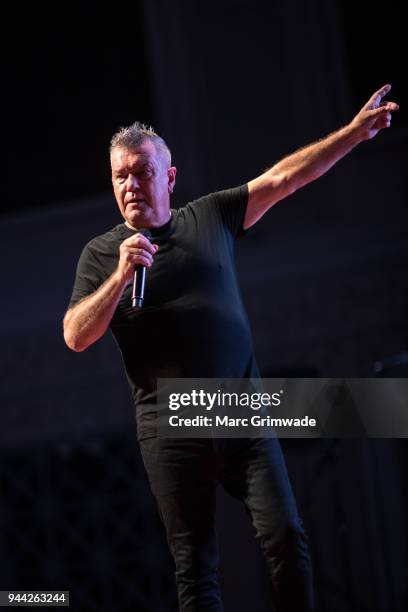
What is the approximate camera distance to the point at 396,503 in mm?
4270

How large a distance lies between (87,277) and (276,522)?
0.71 m

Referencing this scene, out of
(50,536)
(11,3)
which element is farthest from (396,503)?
(11,3)

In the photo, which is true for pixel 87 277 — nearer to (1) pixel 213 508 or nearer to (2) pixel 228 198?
(2) pixel 228 198

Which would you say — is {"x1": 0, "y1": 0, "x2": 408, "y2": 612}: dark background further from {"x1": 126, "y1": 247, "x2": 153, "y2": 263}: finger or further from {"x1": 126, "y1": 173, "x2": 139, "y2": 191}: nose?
{"x1": 126, "y1": 247, "x2": 153, "y2": 263}: finger

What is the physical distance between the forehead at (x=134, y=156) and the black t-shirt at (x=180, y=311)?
0.53 ft

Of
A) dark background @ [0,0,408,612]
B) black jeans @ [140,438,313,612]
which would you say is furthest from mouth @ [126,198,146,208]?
dark background @ [0,0,408,612]

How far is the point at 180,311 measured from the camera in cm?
191

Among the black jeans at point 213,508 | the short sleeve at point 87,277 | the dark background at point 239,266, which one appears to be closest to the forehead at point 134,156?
the short sleeve at point 87,277

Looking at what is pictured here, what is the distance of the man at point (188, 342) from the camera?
1.84 m

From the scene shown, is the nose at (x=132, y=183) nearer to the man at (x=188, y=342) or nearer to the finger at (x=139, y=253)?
the man at (x=188, y=342)

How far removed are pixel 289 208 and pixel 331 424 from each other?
89.9 inches

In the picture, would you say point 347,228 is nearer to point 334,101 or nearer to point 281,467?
point 334,101

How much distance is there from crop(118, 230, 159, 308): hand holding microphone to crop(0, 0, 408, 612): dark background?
2.62 meters

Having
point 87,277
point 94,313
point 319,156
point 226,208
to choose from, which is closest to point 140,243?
point 94,313
